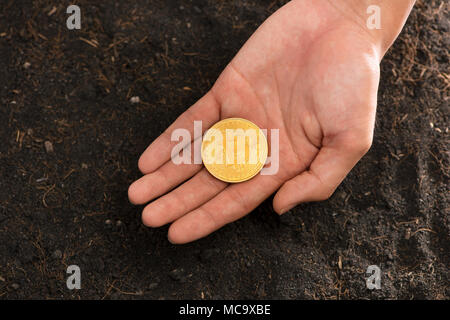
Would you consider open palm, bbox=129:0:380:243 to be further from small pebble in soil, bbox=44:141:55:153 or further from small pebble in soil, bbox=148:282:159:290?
small pebble in soil, bbox=44:141:55:153

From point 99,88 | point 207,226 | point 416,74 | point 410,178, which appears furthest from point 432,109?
point 99,88

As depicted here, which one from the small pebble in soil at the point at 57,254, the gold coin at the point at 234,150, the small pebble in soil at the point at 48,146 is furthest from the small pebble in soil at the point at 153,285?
the small pebble in soil at the point at 48,146

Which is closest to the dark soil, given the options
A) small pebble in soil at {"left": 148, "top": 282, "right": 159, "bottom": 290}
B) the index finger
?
small pebble in soil at {"left": 148, "top": 282, "right": 159, "bottom": 290}

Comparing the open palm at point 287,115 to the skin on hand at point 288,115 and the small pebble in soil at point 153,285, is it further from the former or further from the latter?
the small pebble in soil at point 153,285

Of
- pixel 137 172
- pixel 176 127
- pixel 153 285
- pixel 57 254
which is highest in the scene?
pixel 176 127

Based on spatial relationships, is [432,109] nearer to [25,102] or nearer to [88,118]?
[88,118]

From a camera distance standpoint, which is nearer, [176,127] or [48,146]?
[176,127]

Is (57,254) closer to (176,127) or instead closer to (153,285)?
(153,285)

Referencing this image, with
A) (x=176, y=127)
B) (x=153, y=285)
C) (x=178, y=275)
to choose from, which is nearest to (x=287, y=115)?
(x=176, y=127)
